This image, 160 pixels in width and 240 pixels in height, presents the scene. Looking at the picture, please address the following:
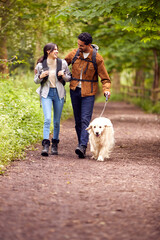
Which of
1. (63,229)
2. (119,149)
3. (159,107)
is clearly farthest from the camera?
(159,107)

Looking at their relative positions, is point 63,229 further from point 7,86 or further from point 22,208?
point 7,86

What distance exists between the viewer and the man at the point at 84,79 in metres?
8.18

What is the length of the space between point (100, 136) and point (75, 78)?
1209 mm

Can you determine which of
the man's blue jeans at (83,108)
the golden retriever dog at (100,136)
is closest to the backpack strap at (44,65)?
the man's blue jeans at (83,108)

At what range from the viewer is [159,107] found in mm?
23906

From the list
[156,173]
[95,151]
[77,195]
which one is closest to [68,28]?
[95,151]

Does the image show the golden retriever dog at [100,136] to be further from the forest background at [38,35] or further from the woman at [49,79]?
the forest background at [38,35]

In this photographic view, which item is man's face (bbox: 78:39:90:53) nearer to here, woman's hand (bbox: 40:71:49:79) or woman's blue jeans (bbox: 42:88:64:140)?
woman's hand (bbox: 40:71:49:79)

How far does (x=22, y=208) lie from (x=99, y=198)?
1015 millimetres

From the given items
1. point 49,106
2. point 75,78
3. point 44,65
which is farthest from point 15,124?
point 75,78

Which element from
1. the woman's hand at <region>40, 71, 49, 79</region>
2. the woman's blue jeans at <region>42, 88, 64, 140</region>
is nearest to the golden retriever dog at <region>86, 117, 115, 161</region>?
the woman's blue jeans at <region>42, 88, 64, 140</region>

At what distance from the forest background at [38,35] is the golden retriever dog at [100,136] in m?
1.38

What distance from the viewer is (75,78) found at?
8.31 m

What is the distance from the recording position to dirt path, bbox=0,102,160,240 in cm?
407
